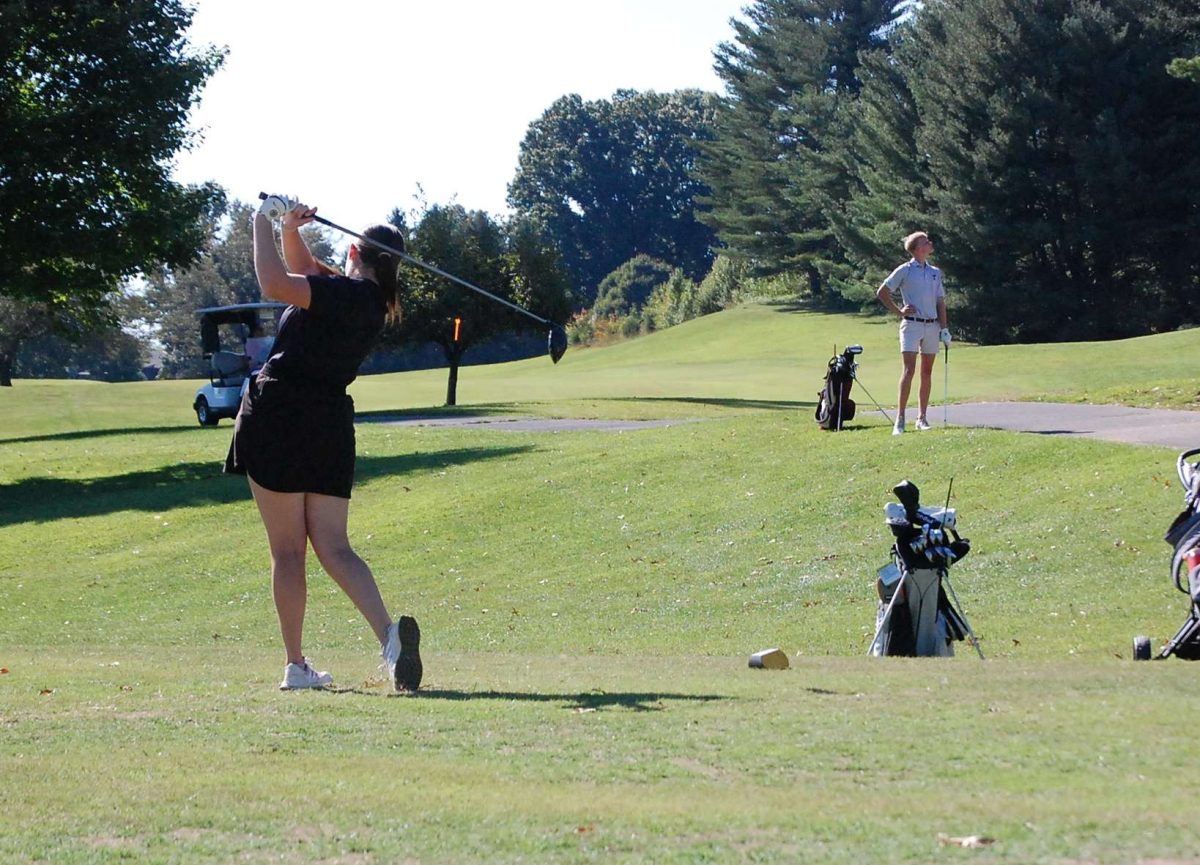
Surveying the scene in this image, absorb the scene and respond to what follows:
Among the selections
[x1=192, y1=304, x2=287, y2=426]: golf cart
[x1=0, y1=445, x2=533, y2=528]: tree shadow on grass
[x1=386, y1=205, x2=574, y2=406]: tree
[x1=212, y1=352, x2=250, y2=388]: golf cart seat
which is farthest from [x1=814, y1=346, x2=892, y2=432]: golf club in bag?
[x1=386, y1=205, x2=574, y2=406]: tree

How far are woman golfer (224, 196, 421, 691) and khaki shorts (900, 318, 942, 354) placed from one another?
422 inches

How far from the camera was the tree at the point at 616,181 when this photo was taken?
138m

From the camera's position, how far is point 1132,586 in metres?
12.0

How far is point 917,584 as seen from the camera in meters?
9.33

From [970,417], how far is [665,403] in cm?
1830

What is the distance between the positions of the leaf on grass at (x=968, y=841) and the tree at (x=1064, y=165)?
5735 centimetres

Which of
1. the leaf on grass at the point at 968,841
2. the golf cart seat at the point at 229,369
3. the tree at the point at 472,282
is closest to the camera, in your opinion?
the leaf on grass at the point at 968,841

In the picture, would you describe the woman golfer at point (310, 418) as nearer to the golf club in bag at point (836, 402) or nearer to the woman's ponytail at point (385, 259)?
the woman's ponytail at point (385, 259)

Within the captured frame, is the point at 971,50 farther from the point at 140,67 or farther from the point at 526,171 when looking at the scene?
the point at 526,171

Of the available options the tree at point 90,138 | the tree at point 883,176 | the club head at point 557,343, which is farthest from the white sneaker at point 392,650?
the tree at point 883,176

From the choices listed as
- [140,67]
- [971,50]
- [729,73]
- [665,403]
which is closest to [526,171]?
[729,73]

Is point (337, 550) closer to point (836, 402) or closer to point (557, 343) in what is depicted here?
point (557, 343)

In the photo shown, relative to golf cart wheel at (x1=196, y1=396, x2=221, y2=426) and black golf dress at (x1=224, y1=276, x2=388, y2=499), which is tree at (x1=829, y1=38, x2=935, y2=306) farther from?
black golf dress at (x1=224, y1=276, x2=388, y2=499)

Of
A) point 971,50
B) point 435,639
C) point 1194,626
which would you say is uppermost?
point 971,50
